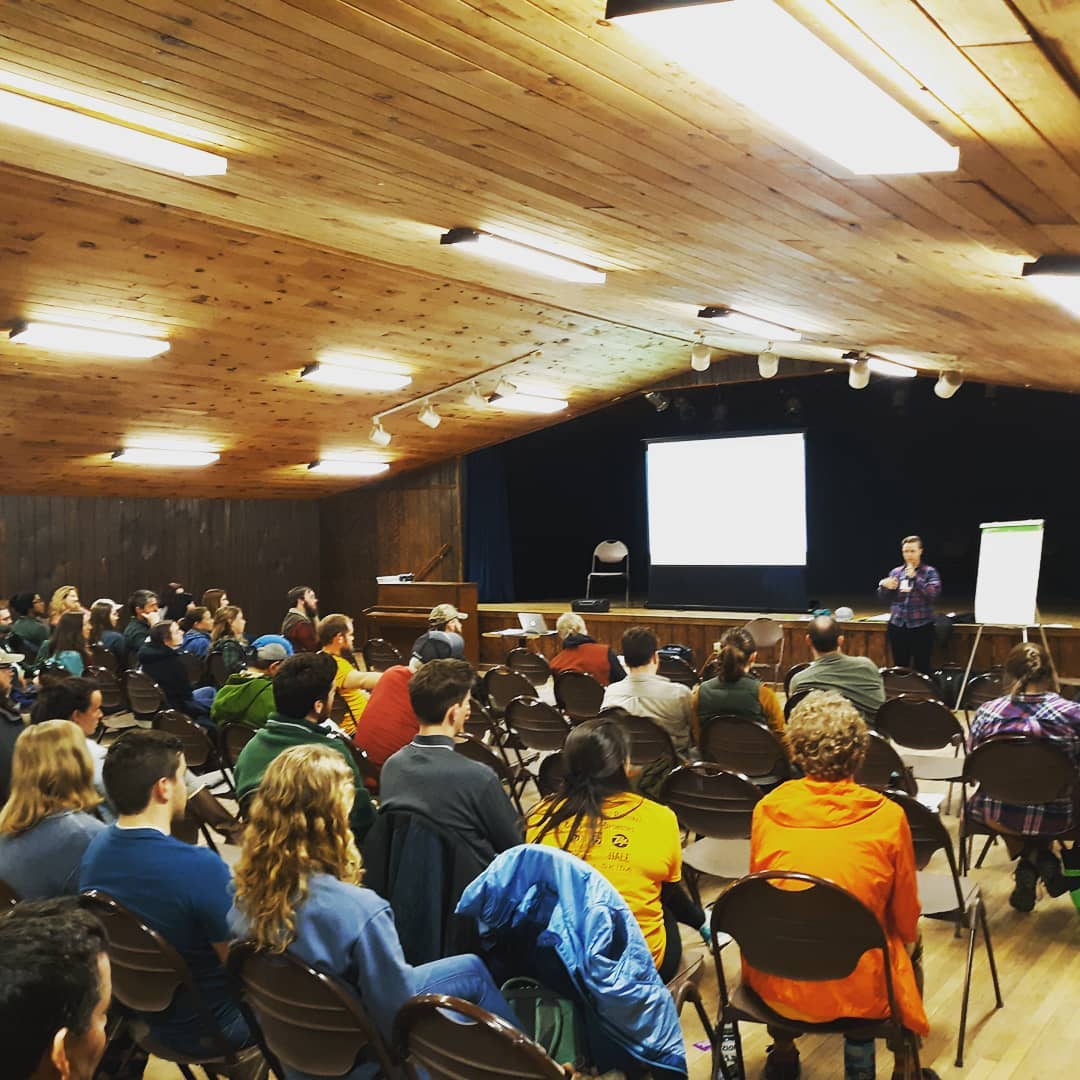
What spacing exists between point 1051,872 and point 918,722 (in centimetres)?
118

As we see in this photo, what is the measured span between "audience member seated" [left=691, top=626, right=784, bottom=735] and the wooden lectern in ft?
26.3

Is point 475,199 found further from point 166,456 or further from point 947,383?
point 166,456

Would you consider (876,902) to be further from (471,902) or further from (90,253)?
(90,253)

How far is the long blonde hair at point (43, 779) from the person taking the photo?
9.76 ft

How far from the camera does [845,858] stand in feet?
8.88

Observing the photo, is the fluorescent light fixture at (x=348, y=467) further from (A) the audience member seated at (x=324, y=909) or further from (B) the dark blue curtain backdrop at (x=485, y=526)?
(A) the audience member seated at (x=324, y=909)

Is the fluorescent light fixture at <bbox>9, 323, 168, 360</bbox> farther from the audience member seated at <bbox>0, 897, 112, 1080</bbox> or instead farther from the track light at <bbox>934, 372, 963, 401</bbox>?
the audience member seated at <bbox>0, 897, 112, 1080</bbox>

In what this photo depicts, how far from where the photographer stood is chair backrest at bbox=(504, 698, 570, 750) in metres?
5.77

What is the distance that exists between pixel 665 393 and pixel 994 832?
9668 mm

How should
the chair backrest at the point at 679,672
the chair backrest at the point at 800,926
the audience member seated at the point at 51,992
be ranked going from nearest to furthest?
the audience member seated at the point at 51,992 → the chair backrest at the point at 800,926 → the chair backrest at the point at 679,672

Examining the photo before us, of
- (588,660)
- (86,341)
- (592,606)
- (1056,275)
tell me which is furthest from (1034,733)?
(592,606)

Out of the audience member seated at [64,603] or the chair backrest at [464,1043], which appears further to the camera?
the audience member seated at [64,603]

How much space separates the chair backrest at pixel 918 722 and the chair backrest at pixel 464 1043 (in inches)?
156

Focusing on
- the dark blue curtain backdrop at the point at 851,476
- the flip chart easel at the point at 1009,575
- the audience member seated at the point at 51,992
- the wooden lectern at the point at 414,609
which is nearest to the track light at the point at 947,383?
the flip chart easel at the point at 1009,575
